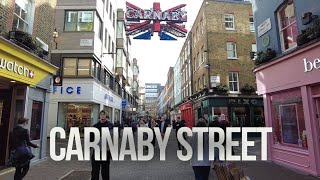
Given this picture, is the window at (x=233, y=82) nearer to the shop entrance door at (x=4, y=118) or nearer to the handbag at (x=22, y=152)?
the shop entrance door at (x=4, y=118)

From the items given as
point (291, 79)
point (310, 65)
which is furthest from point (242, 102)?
point (310, 65)

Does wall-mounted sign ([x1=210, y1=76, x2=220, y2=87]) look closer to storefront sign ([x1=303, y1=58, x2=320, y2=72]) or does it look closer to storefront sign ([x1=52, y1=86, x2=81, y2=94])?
storefront sign ([x1=52, y1=86, x2=81, y2=94])

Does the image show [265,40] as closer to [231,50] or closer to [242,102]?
[242,102]

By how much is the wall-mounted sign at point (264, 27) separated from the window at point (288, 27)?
0.62 meters

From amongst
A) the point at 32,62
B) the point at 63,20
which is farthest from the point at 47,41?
the point at 63,20

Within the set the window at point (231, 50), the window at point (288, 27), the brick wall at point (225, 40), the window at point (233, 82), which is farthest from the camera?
the window at point (231, 50)

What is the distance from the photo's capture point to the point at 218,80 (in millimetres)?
22875

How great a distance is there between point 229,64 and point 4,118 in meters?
18.8

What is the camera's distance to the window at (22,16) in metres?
9.24

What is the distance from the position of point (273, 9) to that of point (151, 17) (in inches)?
214

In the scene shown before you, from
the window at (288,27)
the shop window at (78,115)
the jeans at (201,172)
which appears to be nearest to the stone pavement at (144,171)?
the jeans at (201,172)

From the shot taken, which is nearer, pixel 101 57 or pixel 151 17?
pixel 151 17

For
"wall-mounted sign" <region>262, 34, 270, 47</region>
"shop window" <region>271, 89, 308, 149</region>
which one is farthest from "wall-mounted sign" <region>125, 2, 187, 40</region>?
"shop window" <region>271, 89, 308, 149</region>

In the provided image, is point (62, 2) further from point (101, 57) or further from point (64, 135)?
point (64, 135)
